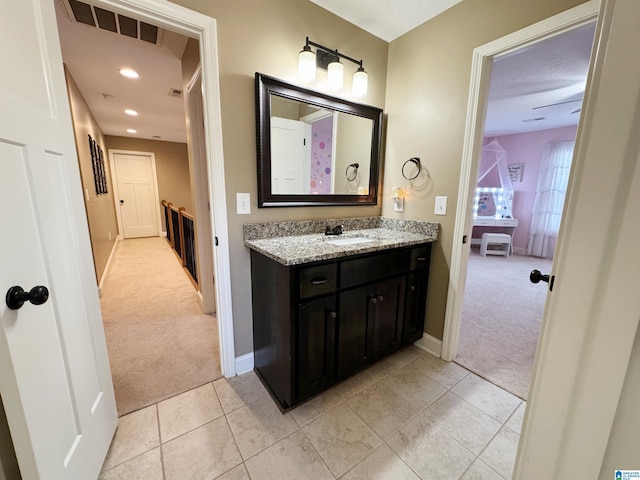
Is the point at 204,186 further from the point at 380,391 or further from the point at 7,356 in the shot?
the point at 380,391

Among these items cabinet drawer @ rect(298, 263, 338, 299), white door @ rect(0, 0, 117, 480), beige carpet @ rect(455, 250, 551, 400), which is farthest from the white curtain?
white door @ rect(0, 0, 117, 480)

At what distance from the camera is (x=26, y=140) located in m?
0.81

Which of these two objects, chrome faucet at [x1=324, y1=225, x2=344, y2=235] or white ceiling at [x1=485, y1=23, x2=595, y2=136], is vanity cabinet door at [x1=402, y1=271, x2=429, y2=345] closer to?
chrome faucet at [x1=324, y1=225, x2=344, y2=235]

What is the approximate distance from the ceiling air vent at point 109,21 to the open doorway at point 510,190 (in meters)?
2.28

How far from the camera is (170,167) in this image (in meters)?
6.75

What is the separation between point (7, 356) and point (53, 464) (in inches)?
16.9

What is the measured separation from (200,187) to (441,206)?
6.79ft

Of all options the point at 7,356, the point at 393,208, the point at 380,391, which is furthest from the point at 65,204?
the point at 393,208

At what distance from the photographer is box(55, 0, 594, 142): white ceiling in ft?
5.97

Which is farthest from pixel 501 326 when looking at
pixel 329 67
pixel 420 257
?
pixel 329 67

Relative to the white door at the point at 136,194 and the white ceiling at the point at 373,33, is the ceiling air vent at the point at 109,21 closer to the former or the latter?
the white ceiling at the point at 373,33

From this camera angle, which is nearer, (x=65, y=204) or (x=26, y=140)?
(x=26, y=140)

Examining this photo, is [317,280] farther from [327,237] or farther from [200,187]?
[200,187]

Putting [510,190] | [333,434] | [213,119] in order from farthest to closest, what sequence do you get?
[510,190], [213,119], [333,434]
